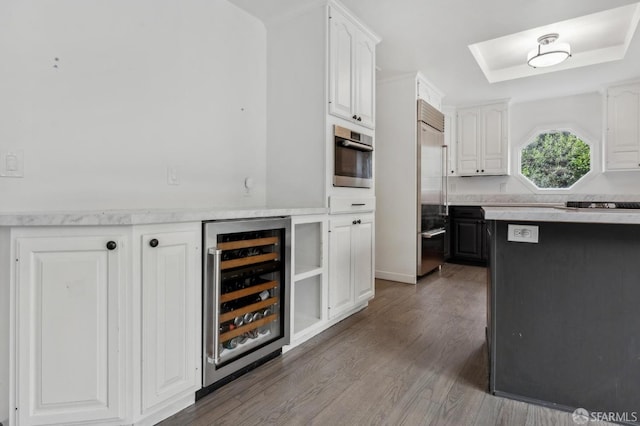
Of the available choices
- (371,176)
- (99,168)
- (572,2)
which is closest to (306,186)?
(371,176)

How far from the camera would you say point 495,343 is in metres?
1.65

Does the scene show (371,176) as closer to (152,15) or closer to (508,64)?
(152,15)

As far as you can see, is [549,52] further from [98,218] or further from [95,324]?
[95,324]

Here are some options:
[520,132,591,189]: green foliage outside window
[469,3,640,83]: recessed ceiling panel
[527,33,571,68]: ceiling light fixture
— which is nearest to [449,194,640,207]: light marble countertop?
[520,132,591,189]: green foliage outside window

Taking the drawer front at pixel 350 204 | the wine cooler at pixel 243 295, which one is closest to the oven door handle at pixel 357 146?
the drawer front at pixel 350 204

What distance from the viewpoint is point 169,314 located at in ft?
4.80

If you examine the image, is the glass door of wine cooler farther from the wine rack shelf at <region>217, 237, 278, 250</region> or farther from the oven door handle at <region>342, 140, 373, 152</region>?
the oven door handle at <region>342, 140, 373, 152</region>

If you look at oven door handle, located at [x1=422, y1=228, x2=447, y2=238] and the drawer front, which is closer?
the drawer front

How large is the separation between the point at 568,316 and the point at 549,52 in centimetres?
270

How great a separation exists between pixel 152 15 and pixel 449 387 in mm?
2664

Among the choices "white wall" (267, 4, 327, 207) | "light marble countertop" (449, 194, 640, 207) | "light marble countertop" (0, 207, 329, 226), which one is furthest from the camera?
"light marble countertop" (449, 194, 640, 207)

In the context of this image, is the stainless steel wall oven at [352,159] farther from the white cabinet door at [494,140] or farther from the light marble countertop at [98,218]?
the white cabinet door at [494,140]

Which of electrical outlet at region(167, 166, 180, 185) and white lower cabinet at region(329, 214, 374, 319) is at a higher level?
electrical outlet at region(167, 166, 180, 185)

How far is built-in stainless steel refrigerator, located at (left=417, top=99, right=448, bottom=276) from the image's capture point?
3.90 m
